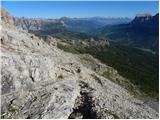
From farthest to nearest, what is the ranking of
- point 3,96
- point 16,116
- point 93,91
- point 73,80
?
point 73,80 → point 93,91 → point 3,96 → point 16,116

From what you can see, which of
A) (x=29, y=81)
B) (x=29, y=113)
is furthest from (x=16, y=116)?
(x=29, y=81)

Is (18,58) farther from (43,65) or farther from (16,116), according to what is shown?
(16,116)

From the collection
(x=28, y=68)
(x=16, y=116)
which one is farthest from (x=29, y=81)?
(x=16, y=116)

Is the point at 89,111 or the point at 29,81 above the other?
the point at 29,81

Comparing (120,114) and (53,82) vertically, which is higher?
(53,82)

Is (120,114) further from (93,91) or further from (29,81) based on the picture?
(29,81)

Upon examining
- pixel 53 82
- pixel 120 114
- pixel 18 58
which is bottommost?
pixel 120 114

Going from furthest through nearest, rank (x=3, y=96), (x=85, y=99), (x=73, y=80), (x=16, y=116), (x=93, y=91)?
(x=73, y=80) < (x=93, y=91) < (x=85, y=99) < (x=3, y=96) < (x=16, y=116)

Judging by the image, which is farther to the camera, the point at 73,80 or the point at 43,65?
the point at 73,80

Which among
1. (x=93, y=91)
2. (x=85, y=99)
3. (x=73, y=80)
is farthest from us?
(x=73, y=80)
